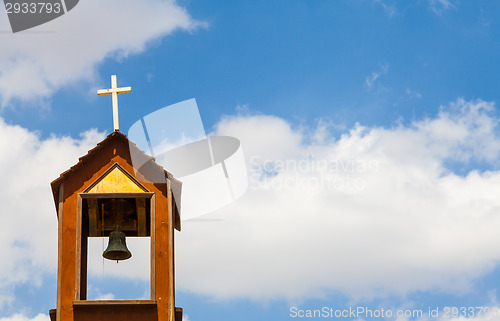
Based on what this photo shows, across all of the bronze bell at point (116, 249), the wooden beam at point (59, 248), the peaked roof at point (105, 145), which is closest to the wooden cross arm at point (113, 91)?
the peaked roof at point (105, 145)

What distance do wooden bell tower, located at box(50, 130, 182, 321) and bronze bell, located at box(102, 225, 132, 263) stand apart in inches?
19.0

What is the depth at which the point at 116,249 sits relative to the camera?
23.5 m

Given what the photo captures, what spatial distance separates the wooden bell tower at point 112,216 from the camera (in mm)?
21438

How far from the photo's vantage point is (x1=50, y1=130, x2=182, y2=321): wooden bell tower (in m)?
21.4

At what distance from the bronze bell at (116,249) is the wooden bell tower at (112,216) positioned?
482 millimetres

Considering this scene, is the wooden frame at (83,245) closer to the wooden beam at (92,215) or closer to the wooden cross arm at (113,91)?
the wooden beam at (92,215)

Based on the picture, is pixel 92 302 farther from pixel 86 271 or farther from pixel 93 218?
pixel 93 218

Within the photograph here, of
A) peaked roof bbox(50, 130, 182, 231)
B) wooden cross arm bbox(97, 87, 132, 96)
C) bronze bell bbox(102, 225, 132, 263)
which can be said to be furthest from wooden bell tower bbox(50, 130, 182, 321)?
wooden cross arm bbox(97, 87, 132, 96)

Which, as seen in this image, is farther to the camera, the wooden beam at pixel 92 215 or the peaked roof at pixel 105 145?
the wooden beam at pixel 92 215

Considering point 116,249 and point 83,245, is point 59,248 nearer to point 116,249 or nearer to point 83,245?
point 83,245

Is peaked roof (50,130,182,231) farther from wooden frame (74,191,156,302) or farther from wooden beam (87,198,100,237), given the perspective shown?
wooden beam (87,198,100,237)

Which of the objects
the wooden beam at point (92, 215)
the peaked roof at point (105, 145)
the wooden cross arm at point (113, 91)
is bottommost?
the wooden beam at point (92, 215)

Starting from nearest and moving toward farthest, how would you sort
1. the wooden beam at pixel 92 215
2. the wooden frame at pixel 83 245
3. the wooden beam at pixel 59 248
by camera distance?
the wooden beam at pixel 59 248, the wooden frame at pixel 83 245, the wooden beam at pixel 92 215

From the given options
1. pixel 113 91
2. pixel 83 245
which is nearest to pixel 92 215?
pixel 83 245
